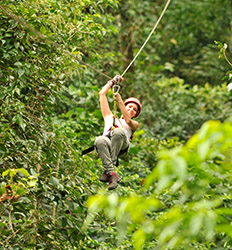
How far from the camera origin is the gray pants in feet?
14.1

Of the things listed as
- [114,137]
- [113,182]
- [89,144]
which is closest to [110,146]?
[114,137]

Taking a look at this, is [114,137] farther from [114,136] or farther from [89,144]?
[89,144]

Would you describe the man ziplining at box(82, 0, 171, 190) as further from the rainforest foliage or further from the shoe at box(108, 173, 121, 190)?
the rainforest foliage

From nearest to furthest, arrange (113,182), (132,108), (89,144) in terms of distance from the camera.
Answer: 1. (113,182)
2. (132,108)
3. (89,144)

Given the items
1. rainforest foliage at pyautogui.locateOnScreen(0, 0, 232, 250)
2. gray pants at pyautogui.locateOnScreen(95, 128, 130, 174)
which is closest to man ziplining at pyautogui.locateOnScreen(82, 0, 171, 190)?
gray pants at pyautogui.locateOnScreen(95, 128, 130, 174)

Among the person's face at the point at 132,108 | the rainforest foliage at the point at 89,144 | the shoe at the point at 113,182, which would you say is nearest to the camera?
the rainforest foliage at the point at 89,144

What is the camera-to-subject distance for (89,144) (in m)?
6.55

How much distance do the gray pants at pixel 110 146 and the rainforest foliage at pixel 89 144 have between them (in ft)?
1.65

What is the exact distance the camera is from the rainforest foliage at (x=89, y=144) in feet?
6.20

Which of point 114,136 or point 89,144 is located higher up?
point 114,136

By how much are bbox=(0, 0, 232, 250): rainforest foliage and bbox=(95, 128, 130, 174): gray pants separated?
1.65ft

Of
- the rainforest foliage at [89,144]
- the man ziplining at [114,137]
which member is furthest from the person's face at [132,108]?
the rainforest foliage at [89,144]

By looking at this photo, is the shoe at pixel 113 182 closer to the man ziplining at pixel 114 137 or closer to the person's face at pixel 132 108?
the man ziplining at pixel 114 137

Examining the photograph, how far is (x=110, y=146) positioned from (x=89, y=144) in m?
2.21
